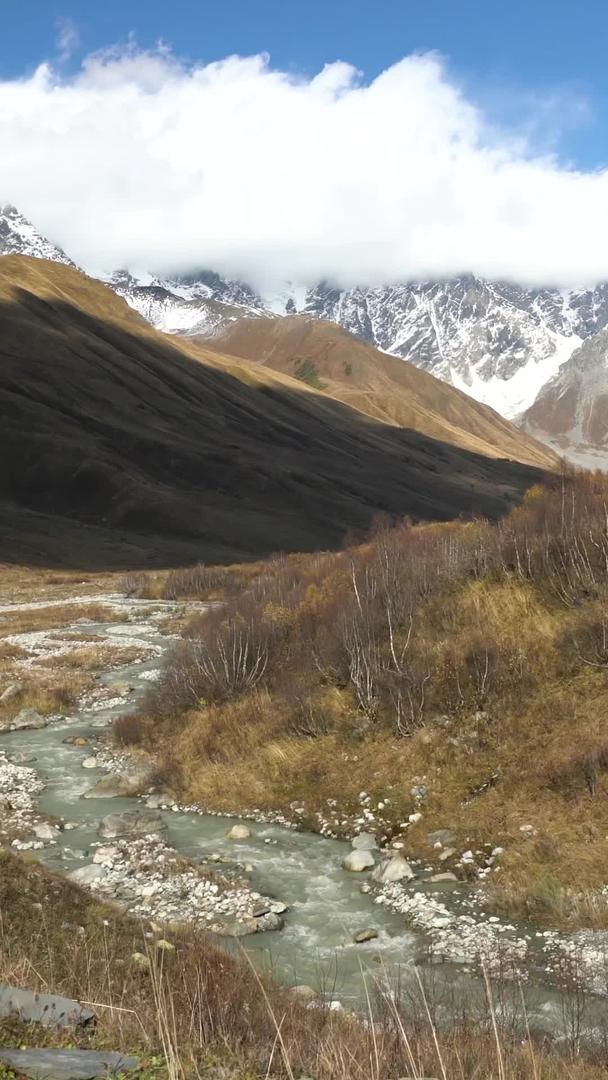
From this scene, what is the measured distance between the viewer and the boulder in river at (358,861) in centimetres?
1647

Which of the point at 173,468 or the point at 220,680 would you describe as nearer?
the point at 220,680

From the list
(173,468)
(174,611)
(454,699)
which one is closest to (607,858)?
(454,699)

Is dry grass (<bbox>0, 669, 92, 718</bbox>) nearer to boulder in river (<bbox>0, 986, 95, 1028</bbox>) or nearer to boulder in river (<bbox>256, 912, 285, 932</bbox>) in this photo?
boulder in river (<bbox>256, 912, 285, 932</bbox>)

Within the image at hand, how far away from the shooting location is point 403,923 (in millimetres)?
13938

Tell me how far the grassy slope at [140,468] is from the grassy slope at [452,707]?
259ft

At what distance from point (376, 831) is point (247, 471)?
141233 mm

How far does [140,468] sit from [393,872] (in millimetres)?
136096

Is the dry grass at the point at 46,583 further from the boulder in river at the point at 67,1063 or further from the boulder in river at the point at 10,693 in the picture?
the boulder in river at the point at 67,1063

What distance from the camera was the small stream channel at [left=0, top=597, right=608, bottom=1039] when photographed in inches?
433

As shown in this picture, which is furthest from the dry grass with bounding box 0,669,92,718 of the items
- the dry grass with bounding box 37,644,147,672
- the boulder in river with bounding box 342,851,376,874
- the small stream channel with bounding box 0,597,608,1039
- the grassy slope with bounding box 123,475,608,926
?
the boulder in river with bounding box 342,851,376,874

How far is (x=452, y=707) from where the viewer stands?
2088 centimetres

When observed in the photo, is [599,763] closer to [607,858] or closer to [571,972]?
[607,858]

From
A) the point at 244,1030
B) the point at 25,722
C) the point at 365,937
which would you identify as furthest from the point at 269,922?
the point at 25,722

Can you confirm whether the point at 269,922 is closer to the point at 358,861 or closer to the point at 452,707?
the point at 358,861
